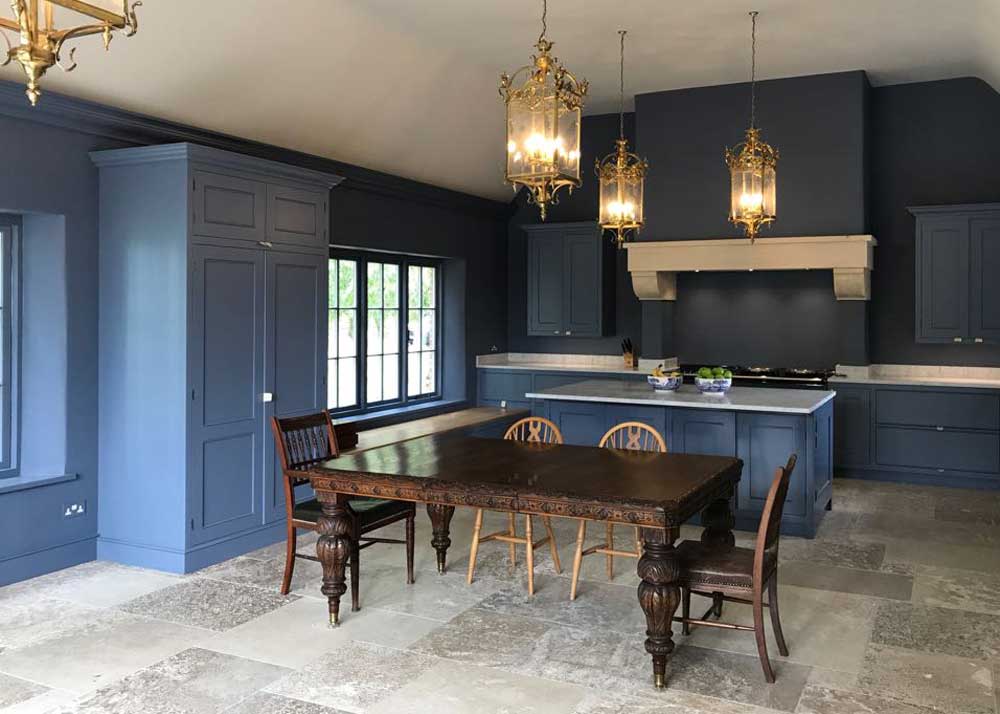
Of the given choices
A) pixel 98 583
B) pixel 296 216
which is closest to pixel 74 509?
pixel 98 583

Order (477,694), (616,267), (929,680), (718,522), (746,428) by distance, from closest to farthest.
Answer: (477,694), (929,680), (718,522), (746,428), (616,267)

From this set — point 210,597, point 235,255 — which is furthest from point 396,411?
point 210,597

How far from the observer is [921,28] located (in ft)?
20.3

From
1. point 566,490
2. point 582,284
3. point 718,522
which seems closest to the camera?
point 566,490

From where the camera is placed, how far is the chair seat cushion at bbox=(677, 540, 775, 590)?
136 inches

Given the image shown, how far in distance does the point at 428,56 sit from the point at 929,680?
512cm

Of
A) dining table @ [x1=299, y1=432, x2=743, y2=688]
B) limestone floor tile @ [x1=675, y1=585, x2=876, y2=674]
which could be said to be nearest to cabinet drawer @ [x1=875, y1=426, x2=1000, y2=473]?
limestone floor tile @ [x1=675, y1=585, x2=876, y2=674]

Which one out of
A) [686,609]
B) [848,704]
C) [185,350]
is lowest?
[848,704]

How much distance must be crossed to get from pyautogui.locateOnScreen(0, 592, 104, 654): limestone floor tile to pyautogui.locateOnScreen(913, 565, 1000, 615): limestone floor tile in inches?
161

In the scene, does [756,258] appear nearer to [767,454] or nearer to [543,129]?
[767,454]

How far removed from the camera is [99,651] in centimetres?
379

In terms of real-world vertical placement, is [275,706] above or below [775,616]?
below

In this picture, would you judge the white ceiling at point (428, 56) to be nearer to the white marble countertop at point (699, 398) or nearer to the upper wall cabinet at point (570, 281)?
the upper wall cabinet at point (570, 281)

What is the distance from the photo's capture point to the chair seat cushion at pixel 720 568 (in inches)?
136
